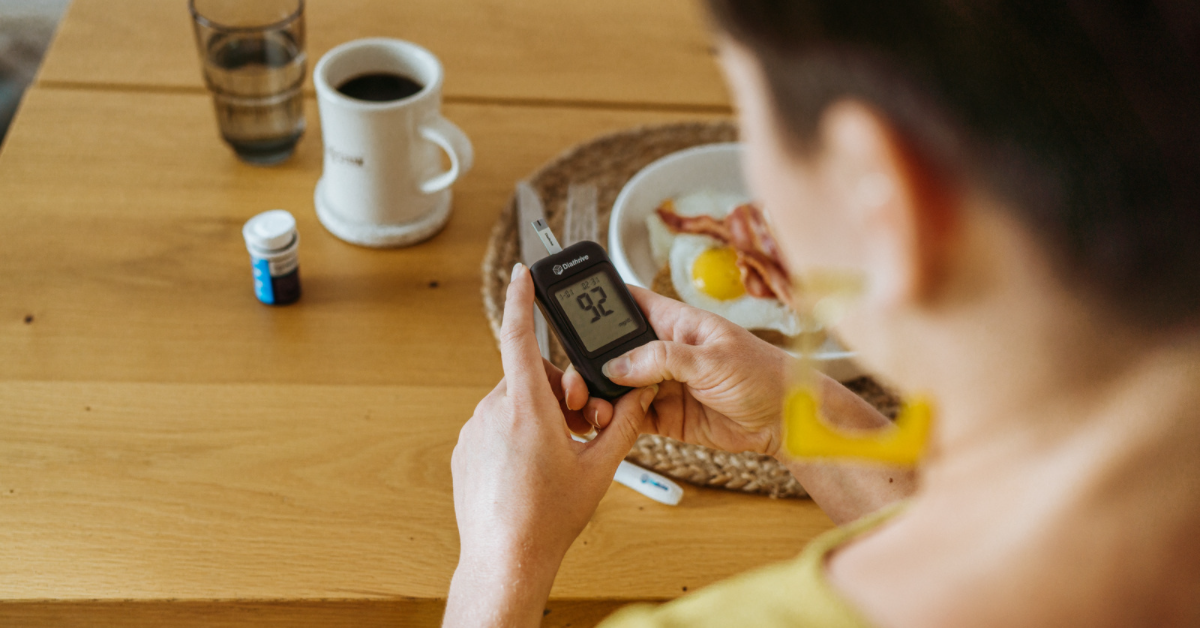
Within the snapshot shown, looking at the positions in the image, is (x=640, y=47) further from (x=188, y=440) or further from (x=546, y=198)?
(x=188, y=440)

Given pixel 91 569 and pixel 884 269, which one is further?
pixel 91 569

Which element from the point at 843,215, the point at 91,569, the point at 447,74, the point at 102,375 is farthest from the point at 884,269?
the point at 447,74

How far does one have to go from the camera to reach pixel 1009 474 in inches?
15.4

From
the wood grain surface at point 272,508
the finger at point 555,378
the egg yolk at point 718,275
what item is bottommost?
the wood grain surface at point 272,508

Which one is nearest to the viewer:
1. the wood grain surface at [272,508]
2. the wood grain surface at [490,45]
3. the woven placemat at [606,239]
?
the wood grain surface at [272,508]

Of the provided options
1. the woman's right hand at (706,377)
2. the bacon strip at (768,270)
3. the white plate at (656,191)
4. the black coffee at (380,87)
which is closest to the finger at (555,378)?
the woman's right hand at (706,377)

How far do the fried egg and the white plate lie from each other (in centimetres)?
4

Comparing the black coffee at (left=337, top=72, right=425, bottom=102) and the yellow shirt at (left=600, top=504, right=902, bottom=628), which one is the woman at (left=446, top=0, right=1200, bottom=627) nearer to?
Result: the yellow shirt at (left=600, top=504, right=902, bottom=628)

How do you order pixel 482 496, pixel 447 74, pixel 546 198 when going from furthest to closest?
pixel 447 74, pixel 546 198, pixel 482 496

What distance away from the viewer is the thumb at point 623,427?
78 centimetres

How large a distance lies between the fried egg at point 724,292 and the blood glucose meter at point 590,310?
0.17 metres

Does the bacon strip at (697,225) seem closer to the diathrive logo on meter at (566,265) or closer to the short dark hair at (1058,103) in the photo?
the diathrive logo on meter at (566,265)

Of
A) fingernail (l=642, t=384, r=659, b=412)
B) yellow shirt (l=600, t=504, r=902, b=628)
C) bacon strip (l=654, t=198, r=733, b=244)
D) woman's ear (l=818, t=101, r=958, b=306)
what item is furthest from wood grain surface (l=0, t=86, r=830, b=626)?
woman's ear (l=818, t=101, r=958, b=306)

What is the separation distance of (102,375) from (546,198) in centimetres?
52
